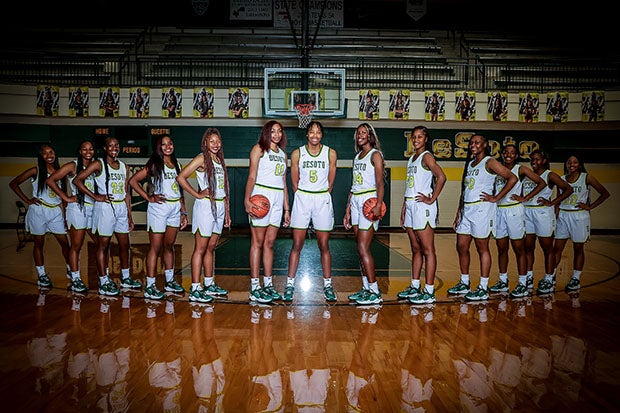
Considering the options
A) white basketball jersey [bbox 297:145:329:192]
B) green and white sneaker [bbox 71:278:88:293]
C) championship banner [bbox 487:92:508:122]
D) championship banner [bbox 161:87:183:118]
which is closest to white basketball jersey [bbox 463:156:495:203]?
white basketball jersey [bbox 297:145:329:192]

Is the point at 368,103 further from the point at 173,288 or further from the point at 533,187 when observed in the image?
the point at 173,288

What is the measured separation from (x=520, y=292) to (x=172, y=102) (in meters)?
10.2

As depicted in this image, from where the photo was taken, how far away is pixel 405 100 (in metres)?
12.9

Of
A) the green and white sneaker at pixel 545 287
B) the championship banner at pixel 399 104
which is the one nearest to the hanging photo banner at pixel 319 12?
the championship banner at pixel 399 104

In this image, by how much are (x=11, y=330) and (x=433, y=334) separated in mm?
3373

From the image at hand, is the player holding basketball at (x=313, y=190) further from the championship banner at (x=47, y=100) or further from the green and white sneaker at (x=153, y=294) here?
the championship banner at (x=47, y=100)

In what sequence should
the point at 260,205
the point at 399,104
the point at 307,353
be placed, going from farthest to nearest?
Answer: 1. the point at 399,104
2. the point at 260,205
3. the point at 307,353

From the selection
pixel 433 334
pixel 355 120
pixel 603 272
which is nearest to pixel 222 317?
pixel 433 334

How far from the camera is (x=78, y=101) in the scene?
12.7 metres

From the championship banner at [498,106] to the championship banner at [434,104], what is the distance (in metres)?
1.20

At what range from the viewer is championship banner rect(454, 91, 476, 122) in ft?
42.1

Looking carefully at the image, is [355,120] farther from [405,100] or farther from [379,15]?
[379,15]

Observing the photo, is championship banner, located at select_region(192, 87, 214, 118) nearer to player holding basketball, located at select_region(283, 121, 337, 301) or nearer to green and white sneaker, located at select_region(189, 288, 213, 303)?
player holding basketball, located at select_region(283, 121, 337, 301)

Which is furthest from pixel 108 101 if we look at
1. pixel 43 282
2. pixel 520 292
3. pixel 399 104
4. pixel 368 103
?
pixel 520 292
